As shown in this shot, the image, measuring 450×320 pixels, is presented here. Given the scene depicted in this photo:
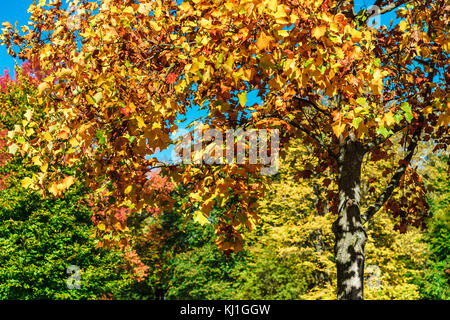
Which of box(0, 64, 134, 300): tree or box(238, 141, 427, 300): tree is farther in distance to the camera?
box(238, 141, 427, 300): tree

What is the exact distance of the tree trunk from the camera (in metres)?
5.20

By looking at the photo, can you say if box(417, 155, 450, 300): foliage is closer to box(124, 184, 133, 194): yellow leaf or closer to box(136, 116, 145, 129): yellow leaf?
box(124, 184, 133, 194): yellow leaf

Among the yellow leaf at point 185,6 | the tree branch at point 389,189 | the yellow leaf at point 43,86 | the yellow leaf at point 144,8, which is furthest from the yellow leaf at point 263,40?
the tree branch at point 389,189

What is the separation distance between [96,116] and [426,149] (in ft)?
68.8

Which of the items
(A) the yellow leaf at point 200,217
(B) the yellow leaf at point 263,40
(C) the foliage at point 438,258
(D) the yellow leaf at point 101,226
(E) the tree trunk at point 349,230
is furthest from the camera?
(C) the foliage at point 438,258

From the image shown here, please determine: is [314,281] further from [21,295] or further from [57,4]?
[57,4]

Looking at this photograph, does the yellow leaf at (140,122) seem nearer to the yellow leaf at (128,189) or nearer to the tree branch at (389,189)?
the yellow leaf at (128,189)

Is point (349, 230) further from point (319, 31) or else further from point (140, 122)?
point (140, 122)

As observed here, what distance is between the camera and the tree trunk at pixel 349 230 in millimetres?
5199

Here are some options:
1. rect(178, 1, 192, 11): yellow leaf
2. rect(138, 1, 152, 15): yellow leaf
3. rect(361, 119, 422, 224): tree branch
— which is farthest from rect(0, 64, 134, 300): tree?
rect(361, 119, 422, 224): tree branch

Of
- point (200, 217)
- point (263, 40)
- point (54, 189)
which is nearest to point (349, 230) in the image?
point (200, 217)

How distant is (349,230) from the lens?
5398mm

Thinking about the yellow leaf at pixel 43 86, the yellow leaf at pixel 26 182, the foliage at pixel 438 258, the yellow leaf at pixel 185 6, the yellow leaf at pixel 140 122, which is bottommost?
the foliage at pixel 438 258
